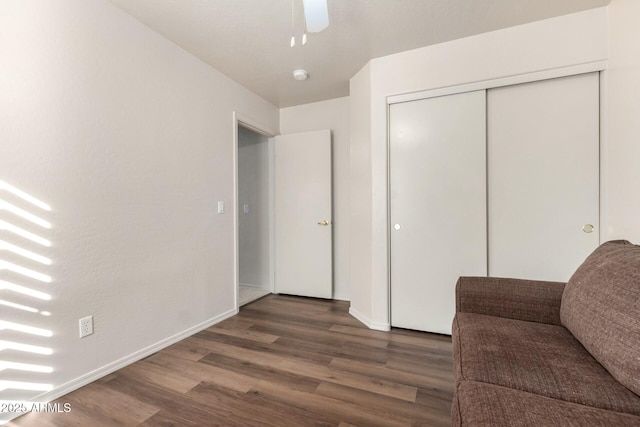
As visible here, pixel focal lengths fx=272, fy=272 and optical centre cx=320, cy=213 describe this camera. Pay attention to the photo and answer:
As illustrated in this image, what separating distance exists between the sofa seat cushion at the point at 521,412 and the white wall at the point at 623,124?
4.59 ft

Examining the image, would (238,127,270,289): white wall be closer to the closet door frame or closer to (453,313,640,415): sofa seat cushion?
the closet door frame

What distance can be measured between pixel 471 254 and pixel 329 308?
1.55 m

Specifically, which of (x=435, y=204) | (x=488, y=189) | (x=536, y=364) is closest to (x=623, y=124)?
(x=488, y=189)

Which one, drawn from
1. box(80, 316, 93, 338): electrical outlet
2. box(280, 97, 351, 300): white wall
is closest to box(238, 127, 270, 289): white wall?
box(280, 97, 351, 300): white wall

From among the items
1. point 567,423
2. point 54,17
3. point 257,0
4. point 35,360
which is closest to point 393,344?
point 567,423

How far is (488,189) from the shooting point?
2.17m

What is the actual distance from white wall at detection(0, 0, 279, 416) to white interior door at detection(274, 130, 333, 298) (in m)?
1.03

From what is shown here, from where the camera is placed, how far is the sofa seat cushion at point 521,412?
68 centimetres

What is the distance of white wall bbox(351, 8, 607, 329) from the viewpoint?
6.23 feet

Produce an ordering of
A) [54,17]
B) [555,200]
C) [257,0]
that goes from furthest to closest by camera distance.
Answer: [555,200], [257,0], [54,17]

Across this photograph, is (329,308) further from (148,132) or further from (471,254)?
(148,132)

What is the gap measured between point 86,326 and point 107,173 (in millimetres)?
955

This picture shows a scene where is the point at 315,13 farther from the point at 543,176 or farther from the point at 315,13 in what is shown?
the point at 543,176

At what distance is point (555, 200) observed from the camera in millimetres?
1979
